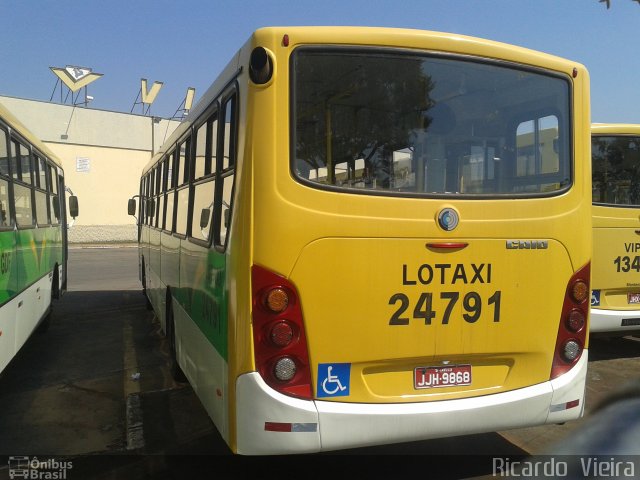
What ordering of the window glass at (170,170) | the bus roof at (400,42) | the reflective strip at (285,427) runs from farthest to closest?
the window glass at (170,170), the bus roof at (400,42), the reflective strip at (285,427)

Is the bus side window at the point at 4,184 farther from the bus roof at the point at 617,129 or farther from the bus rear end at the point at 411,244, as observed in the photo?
the bus roof at the point at 617,129

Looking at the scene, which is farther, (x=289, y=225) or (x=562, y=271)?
(x=562, y=271)

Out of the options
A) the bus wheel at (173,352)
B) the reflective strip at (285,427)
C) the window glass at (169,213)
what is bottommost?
the bus wheel at (173,352)

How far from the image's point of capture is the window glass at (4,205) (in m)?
5.10

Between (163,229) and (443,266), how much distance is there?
4.76m

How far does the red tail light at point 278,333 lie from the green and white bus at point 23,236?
2.87 meters

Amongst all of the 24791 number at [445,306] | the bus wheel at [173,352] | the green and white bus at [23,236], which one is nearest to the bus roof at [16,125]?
the green and white bus at [23,236]

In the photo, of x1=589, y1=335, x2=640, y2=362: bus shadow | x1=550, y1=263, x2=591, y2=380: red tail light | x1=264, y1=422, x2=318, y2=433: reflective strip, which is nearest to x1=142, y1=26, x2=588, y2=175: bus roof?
x1=550, y1=263, x2=591, y2=380: red tail light

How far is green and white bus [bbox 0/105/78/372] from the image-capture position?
5.18 meters

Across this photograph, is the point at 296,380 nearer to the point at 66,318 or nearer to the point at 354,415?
the point at 354,415

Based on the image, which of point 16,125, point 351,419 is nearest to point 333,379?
point 351,419

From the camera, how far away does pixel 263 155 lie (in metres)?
3.18

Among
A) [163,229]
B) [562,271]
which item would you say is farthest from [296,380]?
[163,229]

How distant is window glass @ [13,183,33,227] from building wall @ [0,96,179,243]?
29370 millimetres
